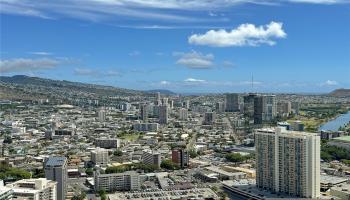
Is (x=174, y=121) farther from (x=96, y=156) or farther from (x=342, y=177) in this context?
(x=342, y=177)

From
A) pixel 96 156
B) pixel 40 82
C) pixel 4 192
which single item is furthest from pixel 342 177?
pixel 40 82

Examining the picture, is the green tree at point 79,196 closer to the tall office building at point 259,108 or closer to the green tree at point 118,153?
the green tree at point 118,153

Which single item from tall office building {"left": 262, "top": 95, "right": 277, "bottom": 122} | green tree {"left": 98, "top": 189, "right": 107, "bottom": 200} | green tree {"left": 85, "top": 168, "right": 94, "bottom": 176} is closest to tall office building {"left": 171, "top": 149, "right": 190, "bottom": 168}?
green tree {"left": 85, "top": 168, "right": 94, "bottom": 176}

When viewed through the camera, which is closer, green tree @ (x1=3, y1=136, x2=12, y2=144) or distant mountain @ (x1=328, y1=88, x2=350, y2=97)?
green tree @ (x1=3, y1=136, x2=12, y2=144)

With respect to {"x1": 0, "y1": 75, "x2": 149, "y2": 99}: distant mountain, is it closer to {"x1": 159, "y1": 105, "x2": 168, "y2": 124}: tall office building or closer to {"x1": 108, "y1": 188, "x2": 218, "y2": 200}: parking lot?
{"x1": 159, "y1": 105, "x2": 168, "y2": 124}: tall office building

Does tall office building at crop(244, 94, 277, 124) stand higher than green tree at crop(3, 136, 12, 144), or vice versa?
tall office building at crop(244, 94, 277, 124)

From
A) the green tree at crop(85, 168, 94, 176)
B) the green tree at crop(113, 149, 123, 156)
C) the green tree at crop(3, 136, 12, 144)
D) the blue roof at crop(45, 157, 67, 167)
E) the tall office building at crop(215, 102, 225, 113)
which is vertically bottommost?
the green tree at crop(85, 168, 94, 176)
